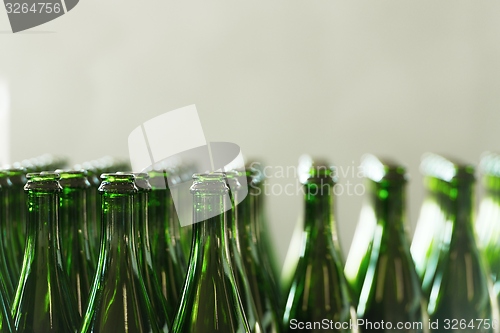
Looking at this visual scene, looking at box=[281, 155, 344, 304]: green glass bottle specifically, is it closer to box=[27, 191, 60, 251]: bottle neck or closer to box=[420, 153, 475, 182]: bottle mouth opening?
box=[420, 153, 475, 182]: bottle mouth opening

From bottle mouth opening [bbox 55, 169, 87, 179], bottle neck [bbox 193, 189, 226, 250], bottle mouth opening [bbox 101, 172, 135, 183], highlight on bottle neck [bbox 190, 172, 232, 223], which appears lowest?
bottle neck [bbox 193, 189, 226, 250]

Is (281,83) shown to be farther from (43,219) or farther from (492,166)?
(43,219)

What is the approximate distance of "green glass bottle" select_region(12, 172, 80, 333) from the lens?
1.58 feet

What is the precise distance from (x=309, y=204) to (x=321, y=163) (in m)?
0.05

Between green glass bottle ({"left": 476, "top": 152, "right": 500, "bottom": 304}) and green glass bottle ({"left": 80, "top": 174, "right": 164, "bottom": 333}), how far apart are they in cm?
51

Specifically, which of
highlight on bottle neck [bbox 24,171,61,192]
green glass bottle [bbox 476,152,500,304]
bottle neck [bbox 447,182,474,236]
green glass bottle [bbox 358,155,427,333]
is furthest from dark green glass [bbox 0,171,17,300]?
green glass bottle [bbox 476,152,500,304]

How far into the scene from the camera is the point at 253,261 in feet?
2.36

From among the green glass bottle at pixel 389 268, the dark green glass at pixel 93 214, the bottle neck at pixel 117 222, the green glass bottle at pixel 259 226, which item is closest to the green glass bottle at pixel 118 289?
the bottle neck at pixel 117 222

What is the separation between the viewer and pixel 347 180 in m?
0.95

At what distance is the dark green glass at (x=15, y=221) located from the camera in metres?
0.56

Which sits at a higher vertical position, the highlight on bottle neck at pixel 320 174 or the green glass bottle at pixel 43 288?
the highlight on bottle neck at pixel 320 174

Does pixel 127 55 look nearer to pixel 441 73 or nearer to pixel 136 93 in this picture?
pixel 136 93

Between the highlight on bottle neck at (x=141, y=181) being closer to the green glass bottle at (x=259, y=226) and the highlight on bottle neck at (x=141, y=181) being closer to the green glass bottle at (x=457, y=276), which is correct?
the green glass bottle at (x=259, y=226)

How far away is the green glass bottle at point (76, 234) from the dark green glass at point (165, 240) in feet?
0.21
